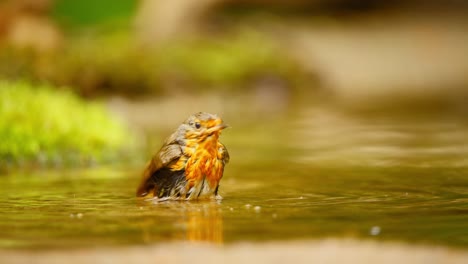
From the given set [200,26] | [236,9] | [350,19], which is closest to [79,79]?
[200,26]

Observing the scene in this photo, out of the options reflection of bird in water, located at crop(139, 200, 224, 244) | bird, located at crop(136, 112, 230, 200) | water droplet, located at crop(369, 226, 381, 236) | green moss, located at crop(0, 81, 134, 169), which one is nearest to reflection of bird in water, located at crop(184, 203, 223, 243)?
reflection of bird in water, located at crop(139, 200, 224, 244)

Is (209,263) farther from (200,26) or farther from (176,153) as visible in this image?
(200,26)

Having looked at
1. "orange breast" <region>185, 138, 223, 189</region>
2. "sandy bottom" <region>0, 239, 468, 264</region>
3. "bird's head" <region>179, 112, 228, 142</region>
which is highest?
"bird's head" <region>179, 112, 228, 142</region>

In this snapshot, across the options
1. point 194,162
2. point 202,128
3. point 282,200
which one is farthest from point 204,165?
point 282,200

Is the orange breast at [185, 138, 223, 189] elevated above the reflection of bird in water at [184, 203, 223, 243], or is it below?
above

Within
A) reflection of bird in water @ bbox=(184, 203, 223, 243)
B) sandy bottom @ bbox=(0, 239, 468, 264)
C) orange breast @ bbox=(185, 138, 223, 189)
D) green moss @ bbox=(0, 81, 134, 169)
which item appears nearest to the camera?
sandy bottom @ bbox=(0, 239, 468, 264)

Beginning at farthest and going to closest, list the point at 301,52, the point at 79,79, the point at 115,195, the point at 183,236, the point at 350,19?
the point at 350,19 < the point at 301,52 < the point at 79,79 < the point at 115,195 < the point at 183,236

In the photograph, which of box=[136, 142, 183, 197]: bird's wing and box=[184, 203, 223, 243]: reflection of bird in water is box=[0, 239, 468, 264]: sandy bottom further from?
box=[136, 142, 183, 197]: bird's wing
